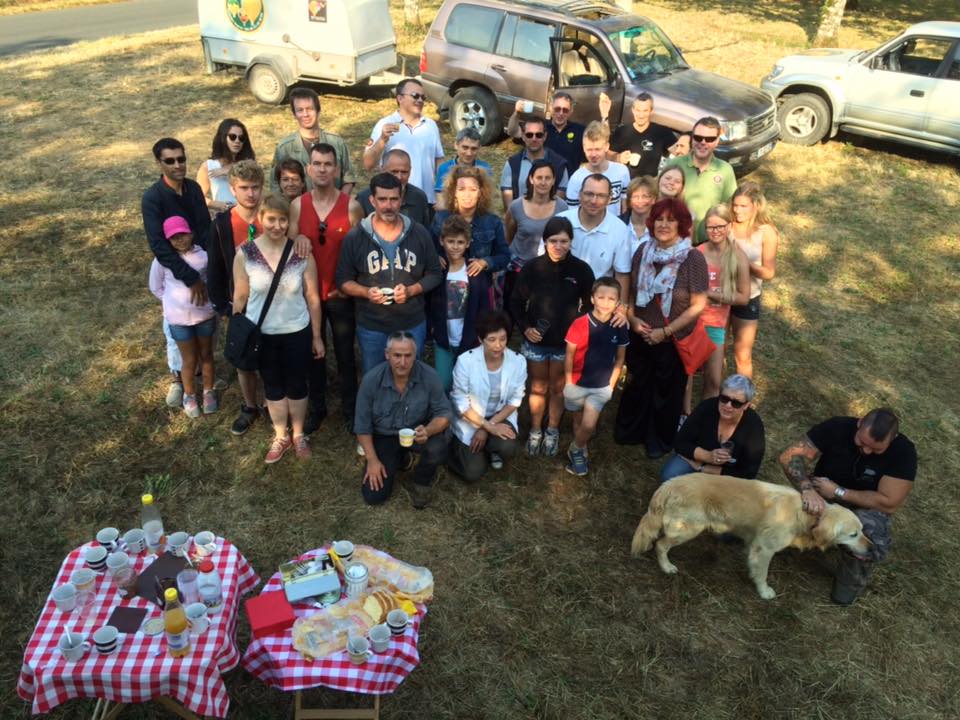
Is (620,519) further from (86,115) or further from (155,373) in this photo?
(86,115)

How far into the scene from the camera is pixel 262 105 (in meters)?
12.5

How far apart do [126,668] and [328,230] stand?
299 centimetres

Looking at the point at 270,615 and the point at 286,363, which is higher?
the point at 286,363

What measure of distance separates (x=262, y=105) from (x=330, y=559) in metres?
10.9

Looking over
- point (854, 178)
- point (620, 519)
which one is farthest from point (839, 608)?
point (854, 178)

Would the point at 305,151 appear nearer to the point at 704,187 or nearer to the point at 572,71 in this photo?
the point at 704,187

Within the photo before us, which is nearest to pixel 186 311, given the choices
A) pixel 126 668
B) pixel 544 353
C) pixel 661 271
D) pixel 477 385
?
pixel 477 385

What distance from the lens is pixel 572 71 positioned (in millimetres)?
9859

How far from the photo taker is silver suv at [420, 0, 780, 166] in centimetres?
939

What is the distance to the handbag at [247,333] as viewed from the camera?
4.62 meters

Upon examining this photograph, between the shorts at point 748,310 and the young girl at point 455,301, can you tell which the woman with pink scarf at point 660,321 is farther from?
the young girl at point 455,301

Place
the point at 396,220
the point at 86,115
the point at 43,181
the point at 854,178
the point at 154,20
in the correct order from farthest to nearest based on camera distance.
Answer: the point at 154,20 → the point at 86,115 → the point at 854,178 → the point at 43,181 → the point at 396,220

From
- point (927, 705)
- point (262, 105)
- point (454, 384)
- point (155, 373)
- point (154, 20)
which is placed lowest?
point (927, 705)

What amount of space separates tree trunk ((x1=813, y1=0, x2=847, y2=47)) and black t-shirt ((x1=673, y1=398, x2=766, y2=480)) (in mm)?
14595
